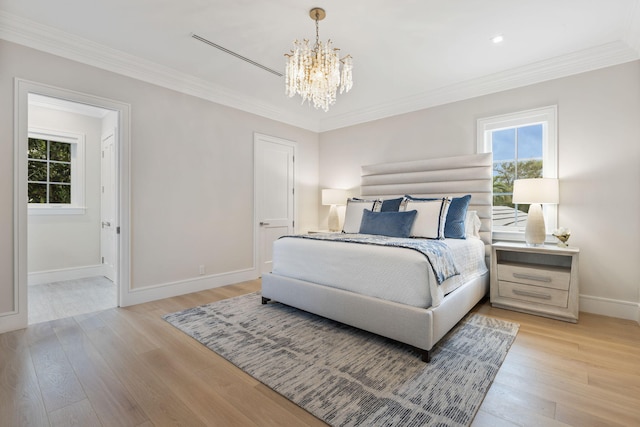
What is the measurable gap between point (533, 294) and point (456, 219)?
40.3 inches

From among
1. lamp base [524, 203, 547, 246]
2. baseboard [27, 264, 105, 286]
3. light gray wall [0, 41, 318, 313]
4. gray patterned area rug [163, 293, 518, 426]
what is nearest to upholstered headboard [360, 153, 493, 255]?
lamp base [524, 203, 547, 246]

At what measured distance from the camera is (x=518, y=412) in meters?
1.57

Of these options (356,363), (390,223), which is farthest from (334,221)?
(356,363)

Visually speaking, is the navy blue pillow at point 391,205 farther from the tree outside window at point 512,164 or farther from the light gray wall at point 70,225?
the light gray wall at point 70,225

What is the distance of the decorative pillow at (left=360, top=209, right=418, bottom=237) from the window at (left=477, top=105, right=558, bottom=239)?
4.01 ft

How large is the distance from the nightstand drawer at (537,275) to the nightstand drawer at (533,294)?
41mm

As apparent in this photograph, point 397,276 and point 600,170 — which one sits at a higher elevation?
point 600,170

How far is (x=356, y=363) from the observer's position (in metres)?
2.06

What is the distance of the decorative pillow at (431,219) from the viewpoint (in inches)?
126

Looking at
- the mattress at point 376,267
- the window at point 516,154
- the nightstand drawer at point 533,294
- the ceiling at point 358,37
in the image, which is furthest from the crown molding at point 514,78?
the nightstand drawer at point 533,294

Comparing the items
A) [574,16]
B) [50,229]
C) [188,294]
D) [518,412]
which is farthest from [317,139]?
[518,412]

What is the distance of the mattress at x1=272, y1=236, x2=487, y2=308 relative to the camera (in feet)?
7.11

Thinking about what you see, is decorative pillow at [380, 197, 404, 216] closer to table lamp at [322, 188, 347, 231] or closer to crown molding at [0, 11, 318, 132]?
table lamp at [322, 188, 347, 231]

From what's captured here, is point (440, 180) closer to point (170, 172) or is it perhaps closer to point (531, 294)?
point (531, 294)
